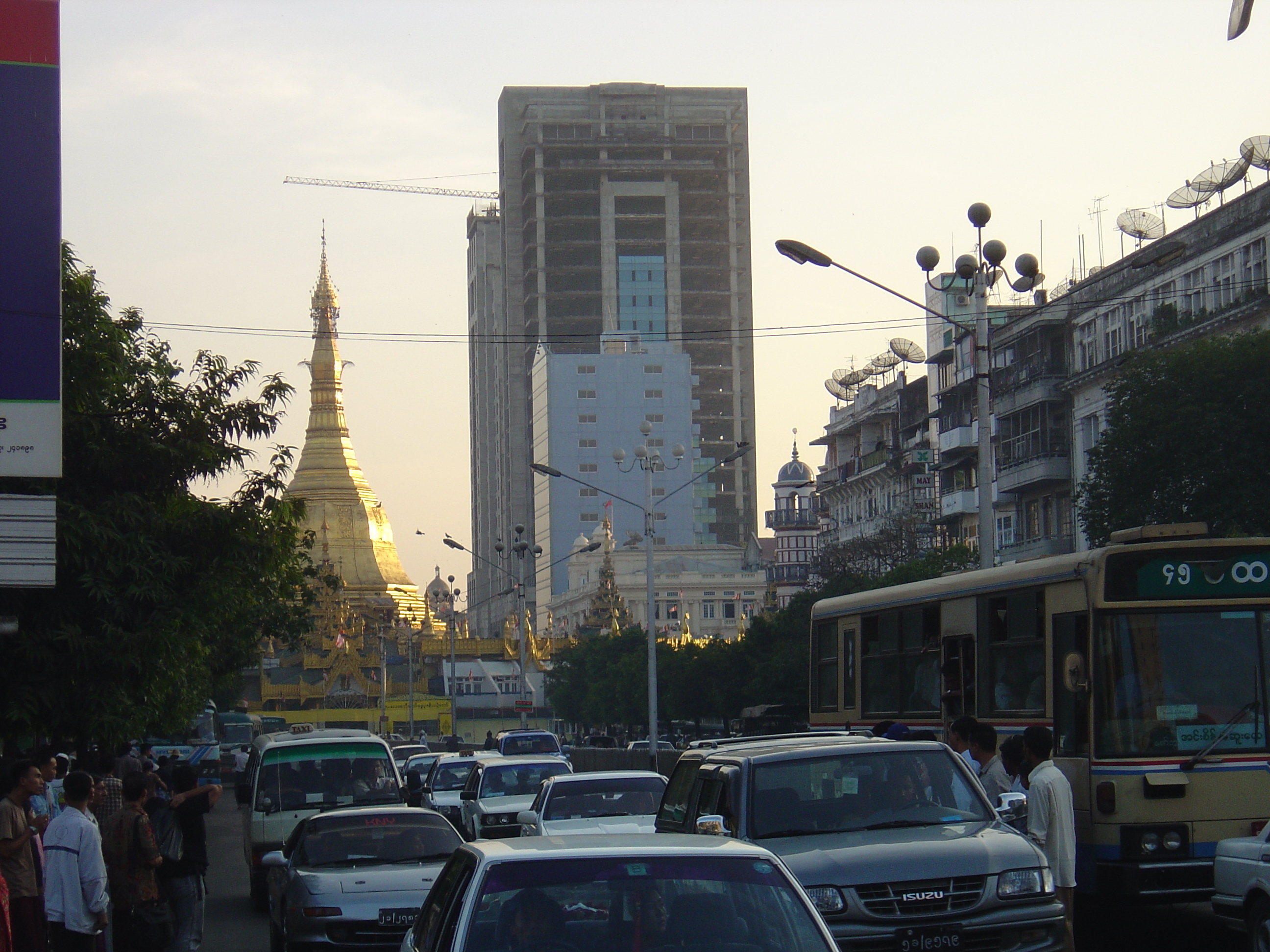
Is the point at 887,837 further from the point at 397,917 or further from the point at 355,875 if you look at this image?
the point at 355,875

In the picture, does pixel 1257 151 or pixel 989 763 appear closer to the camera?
pixel 989 763

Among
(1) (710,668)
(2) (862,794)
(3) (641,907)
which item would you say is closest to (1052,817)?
(2) (862,794)

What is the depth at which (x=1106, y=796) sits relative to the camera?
12.5m

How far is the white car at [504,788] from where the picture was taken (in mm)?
22125

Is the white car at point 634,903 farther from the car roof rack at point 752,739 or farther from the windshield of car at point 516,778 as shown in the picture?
the windshield of car at point 516,778

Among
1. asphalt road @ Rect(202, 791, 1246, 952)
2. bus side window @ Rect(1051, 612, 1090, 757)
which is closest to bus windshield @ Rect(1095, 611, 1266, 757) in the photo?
bus side window @ Rect(1051, 612, 1090, 757)

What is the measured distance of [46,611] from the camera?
58.3 feet

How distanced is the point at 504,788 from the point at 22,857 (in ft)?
43.1

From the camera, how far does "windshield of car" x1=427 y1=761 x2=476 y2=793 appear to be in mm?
28516

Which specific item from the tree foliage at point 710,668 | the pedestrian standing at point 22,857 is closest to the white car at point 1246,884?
the pedestrian standing at point 22,857

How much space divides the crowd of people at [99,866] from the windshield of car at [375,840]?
1.31 metres

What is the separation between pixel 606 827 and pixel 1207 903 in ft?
18.3

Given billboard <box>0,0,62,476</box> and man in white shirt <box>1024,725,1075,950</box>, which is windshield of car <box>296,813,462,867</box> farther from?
man in white shirt <box>1024,725,1075,950</box>

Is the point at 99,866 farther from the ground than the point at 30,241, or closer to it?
closer to it
